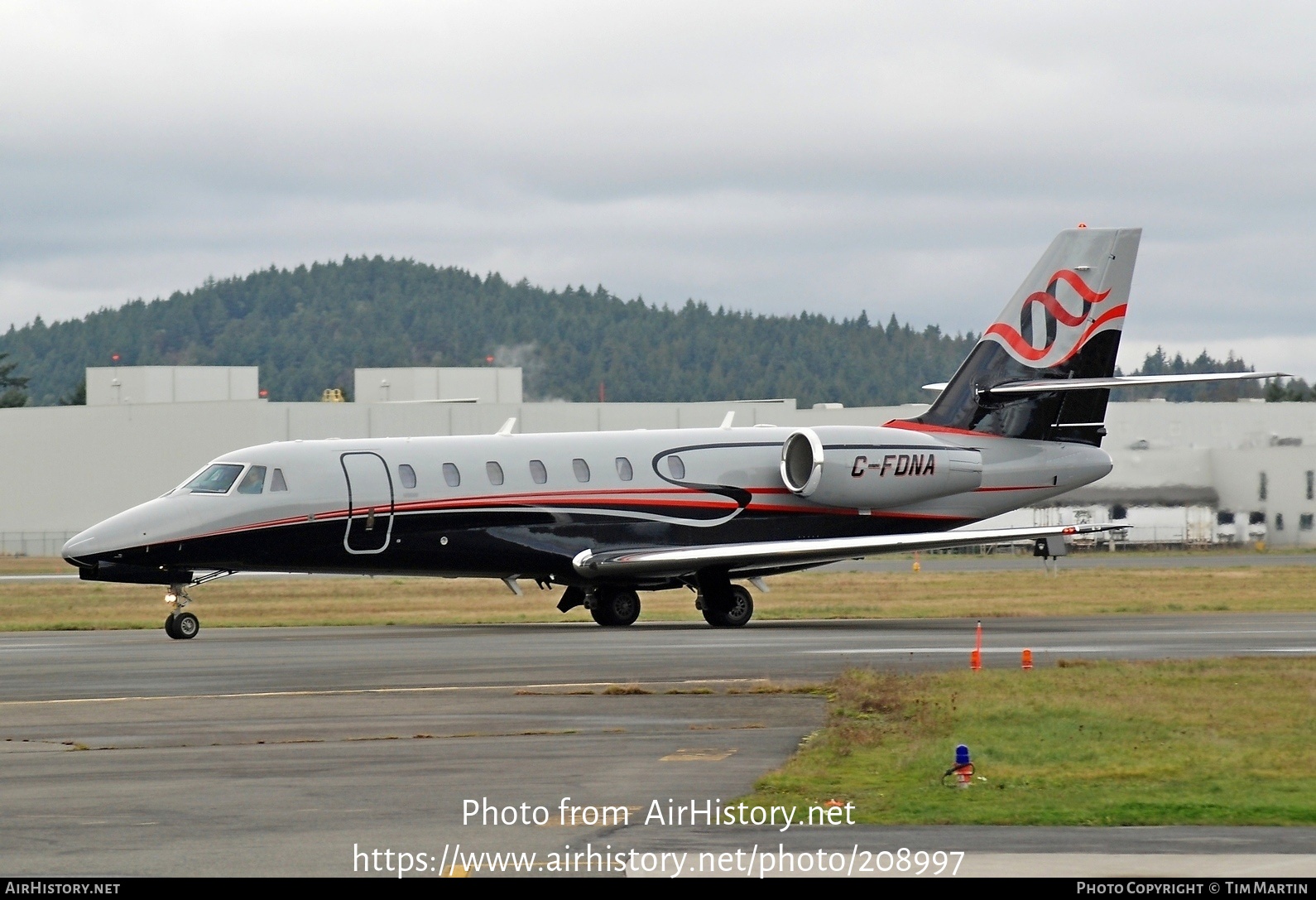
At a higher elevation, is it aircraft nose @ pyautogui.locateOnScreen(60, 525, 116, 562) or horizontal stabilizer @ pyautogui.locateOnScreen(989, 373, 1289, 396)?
horizontal stabilizer @ pyautogui.locateOnScreen(989, 373, 1289, 396)

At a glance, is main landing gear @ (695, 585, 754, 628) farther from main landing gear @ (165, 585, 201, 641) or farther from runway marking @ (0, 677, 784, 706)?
runway marking @ (0, 677, 784, 706)

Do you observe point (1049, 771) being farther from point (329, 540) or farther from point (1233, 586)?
point (1233, 586)

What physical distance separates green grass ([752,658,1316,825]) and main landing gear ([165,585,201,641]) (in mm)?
13442

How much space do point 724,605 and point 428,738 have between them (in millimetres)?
16910

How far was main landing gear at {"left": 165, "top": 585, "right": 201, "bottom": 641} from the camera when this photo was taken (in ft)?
95.2

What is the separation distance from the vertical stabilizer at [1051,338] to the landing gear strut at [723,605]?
18.7 feet

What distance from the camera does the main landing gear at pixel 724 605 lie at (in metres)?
32.1

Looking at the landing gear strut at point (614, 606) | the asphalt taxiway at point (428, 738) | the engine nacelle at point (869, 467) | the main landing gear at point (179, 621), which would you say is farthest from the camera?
the landing gear strut at point (614, 606)

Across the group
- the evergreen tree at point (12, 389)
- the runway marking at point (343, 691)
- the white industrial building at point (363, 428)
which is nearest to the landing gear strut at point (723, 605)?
the runway marking at point (343, 691)

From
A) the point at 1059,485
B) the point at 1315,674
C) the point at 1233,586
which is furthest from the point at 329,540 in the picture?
the point at 1233,586

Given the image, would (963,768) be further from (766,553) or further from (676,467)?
(676,467)

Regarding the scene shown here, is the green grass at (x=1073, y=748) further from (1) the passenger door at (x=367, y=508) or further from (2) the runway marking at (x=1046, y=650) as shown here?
(1) the passenger door at (x=367, y=508)

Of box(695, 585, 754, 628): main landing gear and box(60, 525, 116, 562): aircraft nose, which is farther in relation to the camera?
box(695, 585, 754, 628): main landing gear

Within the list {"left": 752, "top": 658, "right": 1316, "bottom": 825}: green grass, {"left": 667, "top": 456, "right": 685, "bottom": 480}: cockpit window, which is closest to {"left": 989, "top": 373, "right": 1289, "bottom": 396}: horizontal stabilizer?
{"left": 667, "top": 456, "right": 685, "bottom": 480}: cockpit window
